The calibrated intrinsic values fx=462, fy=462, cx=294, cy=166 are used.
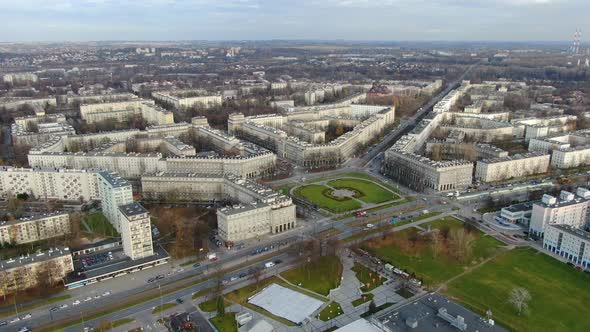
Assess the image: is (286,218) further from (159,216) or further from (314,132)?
(314,132)

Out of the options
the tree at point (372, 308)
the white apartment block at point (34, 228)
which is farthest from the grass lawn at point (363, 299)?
the white apartment block at point (34, 228)

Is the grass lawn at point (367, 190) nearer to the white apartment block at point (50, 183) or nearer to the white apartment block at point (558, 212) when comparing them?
the white apartment block at point (558, 212)

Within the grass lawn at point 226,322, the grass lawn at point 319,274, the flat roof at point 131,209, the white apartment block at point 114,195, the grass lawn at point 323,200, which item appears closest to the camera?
the grass lawn at point 226,322

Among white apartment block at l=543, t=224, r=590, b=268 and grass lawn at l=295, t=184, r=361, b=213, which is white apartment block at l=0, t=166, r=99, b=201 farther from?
white apartment block at l=543, t=224, r=590, b=268

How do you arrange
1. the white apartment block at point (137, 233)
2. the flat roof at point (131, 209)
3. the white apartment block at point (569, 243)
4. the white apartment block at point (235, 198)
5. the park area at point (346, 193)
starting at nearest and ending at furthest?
1. the white apartment block at point (137, 233)
2. the white apartment block at point (569, 243)
3. the flat roof at point (131, 209)
4. the white apartment block at point (235, 198)
5. the park area at point (346, 193)

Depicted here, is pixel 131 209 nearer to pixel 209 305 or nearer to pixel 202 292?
pixel 202 292

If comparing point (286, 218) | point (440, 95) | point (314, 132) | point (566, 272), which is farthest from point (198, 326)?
point (440, 95)
